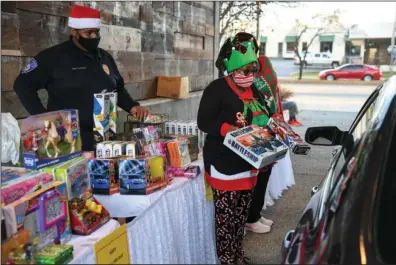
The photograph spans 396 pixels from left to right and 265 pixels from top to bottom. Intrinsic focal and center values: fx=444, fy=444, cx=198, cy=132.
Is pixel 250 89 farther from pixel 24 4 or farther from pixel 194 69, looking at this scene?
pixel 194 69

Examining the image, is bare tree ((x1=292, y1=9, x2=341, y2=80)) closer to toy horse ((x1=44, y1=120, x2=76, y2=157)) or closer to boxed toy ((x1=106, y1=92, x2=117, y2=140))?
boxed toy ((x1=106, y1=92, x2=117, y2=140))

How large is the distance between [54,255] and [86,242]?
17cm

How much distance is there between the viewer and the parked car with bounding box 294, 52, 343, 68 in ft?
A: 120

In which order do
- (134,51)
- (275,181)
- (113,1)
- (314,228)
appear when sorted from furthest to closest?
1. (134,51)
2. (113,1)
3. (275,181)
4. (314,228)

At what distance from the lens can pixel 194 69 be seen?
8391mm

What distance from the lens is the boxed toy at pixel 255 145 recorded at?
224cm

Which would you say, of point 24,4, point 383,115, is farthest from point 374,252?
point 24,4

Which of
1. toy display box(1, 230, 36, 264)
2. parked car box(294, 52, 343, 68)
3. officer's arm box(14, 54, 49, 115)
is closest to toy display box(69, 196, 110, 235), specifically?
toy display box(1, 230, 36, 264)

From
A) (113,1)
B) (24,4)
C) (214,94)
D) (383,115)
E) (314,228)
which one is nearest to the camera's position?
(314,228)

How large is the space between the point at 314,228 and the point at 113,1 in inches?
188

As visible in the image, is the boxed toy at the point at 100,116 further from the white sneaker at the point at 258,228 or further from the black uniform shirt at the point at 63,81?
the white sneaker at the point at 258,228

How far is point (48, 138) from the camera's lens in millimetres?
2008

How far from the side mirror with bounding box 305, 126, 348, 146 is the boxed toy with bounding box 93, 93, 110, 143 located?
4.22ft

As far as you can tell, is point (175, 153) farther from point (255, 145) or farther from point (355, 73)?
point (355, 73)
